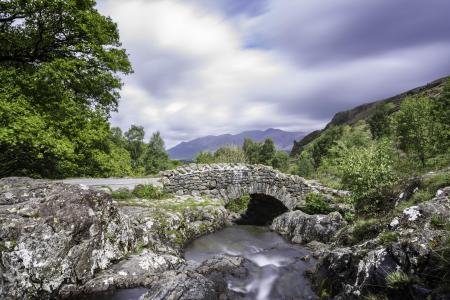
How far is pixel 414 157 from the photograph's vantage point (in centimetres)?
3166

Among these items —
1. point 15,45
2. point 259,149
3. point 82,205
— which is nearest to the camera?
point 82,205

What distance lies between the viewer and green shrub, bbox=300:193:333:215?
824 inches

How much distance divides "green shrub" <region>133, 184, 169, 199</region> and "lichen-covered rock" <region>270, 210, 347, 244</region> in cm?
842

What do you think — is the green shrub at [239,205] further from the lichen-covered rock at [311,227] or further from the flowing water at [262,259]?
the lichen-covered rock at [311,227]

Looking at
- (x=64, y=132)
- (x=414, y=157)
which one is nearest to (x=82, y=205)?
(x=64, y=132)

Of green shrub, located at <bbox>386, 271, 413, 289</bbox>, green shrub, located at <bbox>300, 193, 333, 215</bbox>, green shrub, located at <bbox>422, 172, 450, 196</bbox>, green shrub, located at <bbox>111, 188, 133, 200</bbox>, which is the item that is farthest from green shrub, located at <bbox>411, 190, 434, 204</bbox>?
green shrub, located at <bbox>111, 188, 133, 200</bbox>

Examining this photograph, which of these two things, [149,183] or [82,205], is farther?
[149,183]

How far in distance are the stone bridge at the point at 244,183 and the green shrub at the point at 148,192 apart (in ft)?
8.58

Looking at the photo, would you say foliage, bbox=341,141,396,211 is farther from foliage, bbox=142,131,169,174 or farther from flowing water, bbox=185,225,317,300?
foliage, bbox=142,131,169,174

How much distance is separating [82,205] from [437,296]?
10.5 m

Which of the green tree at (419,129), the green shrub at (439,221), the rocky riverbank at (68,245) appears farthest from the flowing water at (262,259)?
the green tree at (419,129)

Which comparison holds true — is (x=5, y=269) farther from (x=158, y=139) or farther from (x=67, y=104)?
(x=158, y=139)

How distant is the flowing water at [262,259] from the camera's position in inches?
431

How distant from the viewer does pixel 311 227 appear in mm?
18609
